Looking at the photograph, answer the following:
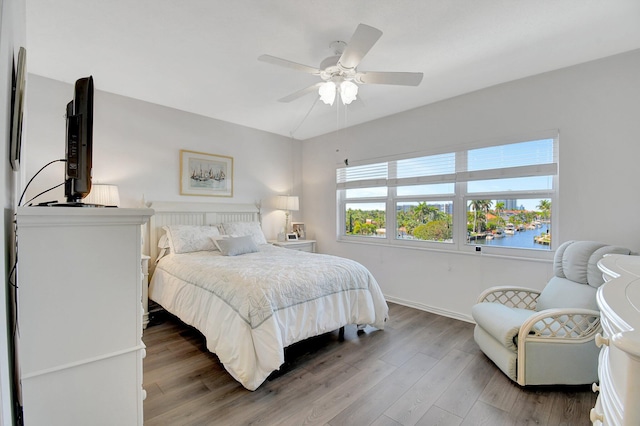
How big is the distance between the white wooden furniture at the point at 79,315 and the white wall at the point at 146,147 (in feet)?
8.95

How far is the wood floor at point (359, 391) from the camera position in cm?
175

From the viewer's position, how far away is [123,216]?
3.52 feet

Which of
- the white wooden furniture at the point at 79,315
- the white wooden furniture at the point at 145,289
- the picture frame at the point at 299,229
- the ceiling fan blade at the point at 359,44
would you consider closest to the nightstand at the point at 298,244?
the picture frame at the point at 299,229

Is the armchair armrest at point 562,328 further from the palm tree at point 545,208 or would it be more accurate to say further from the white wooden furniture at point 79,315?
the white wooden furniture at point 79,315

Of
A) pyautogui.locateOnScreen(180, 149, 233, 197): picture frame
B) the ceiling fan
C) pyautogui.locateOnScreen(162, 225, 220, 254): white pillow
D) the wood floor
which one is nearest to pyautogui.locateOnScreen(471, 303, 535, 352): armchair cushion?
the wood floor

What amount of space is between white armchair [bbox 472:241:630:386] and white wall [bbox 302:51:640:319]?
525 millimetres

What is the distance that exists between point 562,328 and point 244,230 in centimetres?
352

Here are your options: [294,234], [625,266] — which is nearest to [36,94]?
[294,234]

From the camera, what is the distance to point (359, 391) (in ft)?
6.59

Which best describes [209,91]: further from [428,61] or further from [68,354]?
[68,354]

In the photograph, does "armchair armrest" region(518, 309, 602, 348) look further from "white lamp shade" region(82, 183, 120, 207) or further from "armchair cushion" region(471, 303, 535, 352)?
"white lamp shade" region(82, 183, 120, 207)

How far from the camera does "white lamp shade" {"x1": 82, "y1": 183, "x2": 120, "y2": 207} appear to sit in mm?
2863

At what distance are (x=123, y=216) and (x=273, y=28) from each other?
1.76 meters

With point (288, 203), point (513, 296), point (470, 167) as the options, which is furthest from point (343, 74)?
point (288, 203)
